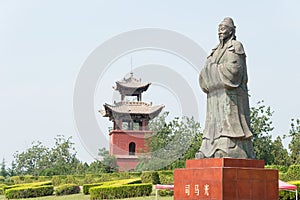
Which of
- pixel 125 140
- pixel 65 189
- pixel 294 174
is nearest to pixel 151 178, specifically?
pixel 65 189

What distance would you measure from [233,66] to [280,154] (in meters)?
24.8

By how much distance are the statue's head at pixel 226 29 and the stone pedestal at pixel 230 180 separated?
2.18m

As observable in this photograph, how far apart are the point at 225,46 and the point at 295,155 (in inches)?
943

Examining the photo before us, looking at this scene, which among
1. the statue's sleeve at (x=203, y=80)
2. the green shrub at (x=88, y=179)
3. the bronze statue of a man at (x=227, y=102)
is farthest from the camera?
the green shrub at (x=88, y=179)

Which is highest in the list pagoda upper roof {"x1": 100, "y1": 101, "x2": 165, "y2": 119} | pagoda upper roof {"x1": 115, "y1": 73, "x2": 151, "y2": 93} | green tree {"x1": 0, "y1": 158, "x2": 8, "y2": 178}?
pagoda upper roof {"x1": 115, "y1": 73, "x2": 151, "y2": 93}

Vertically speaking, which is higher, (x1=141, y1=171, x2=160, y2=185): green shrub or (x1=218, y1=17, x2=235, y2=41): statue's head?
(x1=218, y1=17, x2=235, y2=41): statue's head

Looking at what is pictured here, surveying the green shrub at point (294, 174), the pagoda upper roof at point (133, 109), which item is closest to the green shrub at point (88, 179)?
the pagoda upper roof at point (133, 109)

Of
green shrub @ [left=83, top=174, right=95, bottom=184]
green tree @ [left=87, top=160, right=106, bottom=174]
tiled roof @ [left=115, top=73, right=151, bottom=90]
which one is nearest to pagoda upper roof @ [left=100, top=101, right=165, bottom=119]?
tiled roof @ [left=115, top=73, right=151, bottom=90]

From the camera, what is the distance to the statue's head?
8375 millimetres

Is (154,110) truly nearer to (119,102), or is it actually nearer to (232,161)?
(119,102)

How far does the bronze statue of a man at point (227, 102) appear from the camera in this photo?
26.2 ft

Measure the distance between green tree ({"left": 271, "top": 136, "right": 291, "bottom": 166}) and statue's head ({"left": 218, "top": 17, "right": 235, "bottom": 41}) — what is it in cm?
2398

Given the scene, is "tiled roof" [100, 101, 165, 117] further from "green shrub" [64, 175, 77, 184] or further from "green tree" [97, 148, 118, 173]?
"green shrub" [64, 175, 77, 184]

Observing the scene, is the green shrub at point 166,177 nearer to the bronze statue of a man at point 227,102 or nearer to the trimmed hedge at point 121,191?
the trimmed hedge at point 121,191
